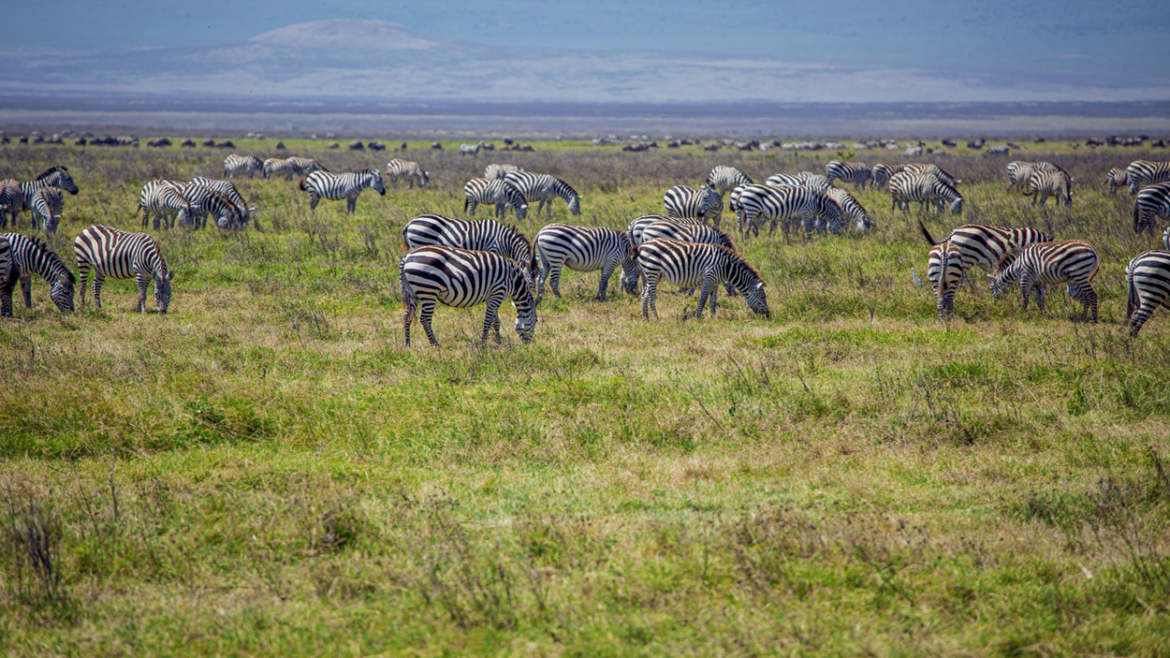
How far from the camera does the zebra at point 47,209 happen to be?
66.4 feet

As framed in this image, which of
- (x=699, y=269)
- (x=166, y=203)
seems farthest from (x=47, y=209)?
(x=699, y=269)

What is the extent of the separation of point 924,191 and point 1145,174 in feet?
26.2

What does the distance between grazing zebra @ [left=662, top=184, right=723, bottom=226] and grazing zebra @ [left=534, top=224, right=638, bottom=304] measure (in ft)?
21.5

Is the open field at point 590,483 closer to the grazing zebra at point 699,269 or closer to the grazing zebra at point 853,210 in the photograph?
the grazing zebra at point 699,269

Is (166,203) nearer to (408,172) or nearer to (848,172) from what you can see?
(408,172)

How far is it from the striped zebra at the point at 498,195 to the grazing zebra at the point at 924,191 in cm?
1143

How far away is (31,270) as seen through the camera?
1434 cm

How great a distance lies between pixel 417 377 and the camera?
9.70 m

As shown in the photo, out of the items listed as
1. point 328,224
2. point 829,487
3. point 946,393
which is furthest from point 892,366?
point 328,224

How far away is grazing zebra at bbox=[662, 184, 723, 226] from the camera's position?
2164cm

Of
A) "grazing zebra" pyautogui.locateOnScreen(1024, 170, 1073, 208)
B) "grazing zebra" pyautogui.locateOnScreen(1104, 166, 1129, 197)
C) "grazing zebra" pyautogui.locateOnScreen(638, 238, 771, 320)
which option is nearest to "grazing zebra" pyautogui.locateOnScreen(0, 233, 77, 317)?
"grazing zebra" pyautogui.locateOnScreen(638, 238, 771, 320)

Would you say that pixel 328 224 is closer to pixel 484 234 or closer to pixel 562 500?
pixel 484 234

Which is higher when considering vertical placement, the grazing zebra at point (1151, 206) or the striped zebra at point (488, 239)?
the grazing zebra at point (1151, 206)

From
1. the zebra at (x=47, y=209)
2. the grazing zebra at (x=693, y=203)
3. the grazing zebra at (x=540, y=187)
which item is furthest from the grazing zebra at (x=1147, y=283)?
the zebra at (x=47, y=209)
